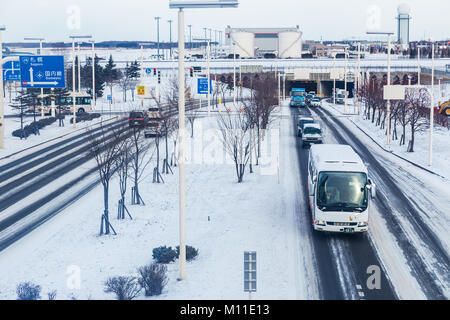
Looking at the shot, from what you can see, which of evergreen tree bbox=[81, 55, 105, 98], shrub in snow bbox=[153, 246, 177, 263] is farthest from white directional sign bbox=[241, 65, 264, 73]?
shrub in snow bbox=[153, 246, 177, 263]

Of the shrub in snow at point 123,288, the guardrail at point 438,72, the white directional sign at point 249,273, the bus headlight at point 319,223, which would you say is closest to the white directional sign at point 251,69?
the guardrail at point 438,72

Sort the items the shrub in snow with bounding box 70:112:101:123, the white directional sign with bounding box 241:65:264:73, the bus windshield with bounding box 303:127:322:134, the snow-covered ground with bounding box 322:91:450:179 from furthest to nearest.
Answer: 1. the white directional sign with bounding box 241:65:264:73
2. the shrub in snow with bounding box 70:112:101:123
3. the bus windshield with bounding box 303:127:322:134
4. the snow-covered ground with bounding box 322:91:450:179

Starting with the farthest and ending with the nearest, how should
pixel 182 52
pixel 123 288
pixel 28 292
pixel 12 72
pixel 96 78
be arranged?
pixel 96 78, pixel 12 72, pixel 182 52, pixel 123 288, pixel 28 292

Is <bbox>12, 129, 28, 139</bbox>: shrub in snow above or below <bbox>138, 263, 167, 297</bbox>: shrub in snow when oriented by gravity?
above

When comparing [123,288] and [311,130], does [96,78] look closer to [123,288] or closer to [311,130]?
[311,130]

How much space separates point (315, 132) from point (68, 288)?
2843cm

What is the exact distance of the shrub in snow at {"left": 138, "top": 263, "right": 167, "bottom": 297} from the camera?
15.3 metres

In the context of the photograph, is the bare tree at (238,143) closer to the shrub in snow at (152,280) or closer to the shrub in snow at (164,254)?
the shrub in snow at (164,254)

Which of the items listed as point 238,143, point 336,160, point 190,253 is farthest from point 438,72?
point 190,253

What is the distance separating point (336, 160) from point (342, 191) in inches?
70.3

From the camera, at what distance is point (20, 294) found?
14.6 m

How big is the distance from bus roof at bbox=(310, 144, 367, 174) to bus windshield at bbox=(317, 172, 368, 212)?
11.0 inches

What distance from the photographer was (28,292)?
14.6 meters

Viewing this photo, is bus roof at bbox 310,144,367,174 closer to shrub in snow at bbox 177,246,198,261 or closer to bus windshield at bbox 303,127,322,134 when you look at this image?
A: shrub in snow at bbox 177,246,198,261
